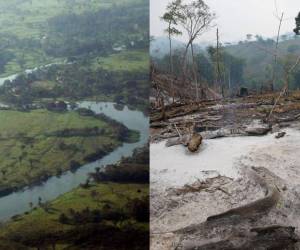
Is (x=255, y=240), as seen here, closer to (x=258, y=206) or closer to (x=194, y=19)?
(x=258, y=206)

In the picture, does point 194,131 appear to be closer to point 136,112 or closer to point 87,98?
point 136,112

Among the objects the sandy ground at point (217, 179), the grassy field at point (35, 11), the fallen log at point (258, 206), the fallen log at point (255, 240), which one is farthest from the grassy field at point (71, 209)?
the grassy field at point (35, 11)

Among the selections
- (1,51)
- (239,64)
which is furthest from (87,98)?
(239,64)

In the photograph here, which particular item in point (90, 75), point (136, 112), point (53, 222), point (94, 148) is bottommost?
point (53, 222)

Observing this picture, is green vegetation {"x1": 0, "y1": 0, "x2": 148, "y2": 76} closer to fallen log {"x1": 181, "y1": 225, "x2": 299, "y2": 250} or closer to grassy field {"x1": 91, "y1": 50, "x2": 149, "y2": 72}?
grassy field {"x1": 91, "y1": 50, "x2": 149, "y2": 72}

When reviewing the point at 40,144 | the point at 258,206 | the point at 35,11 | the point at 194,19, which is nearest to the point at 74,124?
the point at 40,144

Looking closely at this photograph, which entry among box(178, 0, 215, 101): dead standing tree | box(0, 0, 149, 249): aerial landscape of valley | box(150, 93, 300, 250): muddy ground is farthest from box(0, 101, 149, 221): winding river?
box(178, 0, 215, 101): dead standing tree

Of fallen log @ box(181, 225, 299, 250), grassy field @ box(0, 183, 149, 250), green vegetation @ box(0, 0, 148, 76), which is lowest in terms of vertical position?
fallen log @ box(181, 225, 299, 250)
